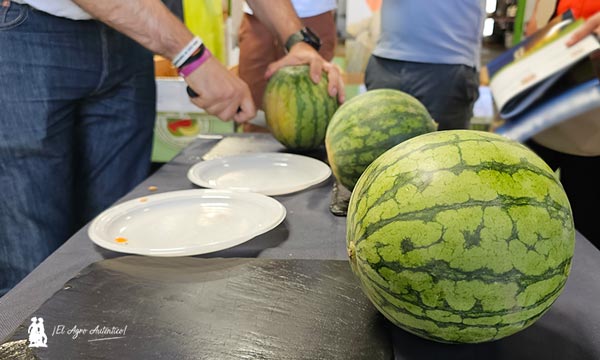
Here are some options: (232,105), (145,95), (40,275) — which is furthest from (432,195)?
(145,95)

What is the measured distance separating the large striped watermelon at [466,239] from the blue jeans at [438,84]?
1.40m

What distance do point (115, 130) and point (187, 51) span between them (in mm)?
445

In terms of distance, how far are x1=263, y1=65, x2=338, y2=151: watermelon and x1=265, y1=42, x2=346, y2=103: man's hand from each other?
0.8 inches

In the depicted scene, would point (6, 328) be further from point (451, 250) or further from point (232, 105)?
point (232, 105)

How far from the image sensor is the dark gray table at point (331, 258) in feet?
2.23

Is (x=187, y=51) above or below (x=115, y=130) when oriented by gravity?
above

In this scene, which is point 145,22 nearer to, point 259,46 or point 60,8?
point 60,8

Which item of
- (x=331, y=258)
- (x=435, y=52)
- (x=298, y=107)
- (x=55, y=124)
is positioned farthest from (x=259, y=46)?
(x=331, y=258)

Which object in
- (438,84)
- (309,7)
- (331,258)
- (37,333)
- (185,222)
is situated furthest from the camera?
(309,7)

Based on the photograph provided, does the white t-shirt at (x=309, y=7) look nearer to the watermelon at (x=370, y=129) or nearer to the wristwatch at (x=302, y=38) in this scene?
the wristwatch at (x=302, y=38)

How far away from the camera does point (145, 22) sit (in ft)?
4.51

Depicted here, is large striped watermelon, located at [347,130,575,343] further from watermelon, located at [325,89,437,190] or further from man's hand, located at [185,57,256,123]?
man's hand, located at [185,57,256,123]

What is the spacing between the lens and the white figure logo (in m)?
0.68

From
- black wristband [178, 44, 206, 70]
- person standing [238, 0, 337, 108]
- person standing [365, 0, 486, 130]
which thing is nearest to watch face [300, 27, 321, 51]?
person standing [365, 0, 486, 130]
